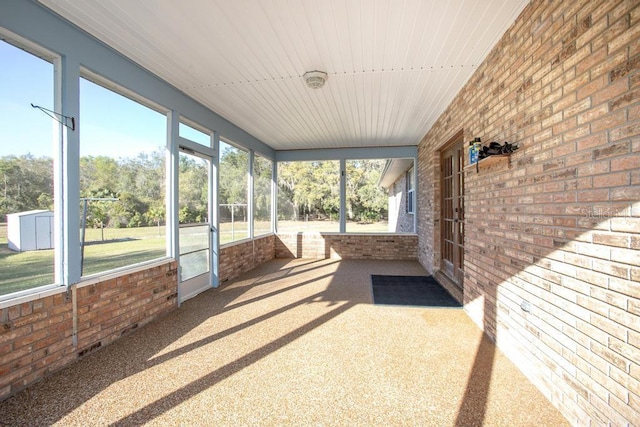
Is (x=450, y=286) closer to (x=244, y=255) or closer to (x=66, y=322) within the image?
(x=244, y=255)

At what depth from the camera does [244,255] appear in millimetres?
5703

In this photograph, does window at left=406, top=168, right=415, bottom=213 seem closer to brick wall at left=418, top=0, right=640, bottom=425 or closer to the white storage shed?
brick wall at left=418, top=0, right=640, bottom=425

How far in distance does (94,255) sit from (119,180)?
83cm

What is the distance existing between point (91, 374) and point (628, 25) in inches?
158

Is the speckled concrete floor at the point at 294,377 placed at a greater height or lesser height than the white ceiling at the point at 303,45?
lesser

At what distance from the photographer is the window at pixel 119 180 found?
265 cm

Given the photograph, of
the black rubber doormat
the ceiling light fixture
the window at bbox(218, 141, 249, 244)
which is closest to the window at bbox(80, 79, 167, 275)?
the window at bbox(218, 141, 249, 244)

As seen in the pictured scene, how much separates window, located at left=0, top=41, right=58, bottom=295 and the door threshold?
4345 mm

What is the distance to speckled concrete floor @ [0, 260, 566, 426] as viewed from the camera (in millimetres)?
1806

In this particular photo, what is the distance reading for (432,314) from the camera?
11.4ft

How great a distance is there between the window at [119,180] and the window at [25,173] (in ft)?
0.83

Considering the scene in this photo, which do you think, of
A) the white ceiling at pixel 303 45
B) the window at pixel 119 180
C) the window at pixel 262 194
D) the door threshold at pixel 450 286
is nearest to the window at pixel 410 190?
the door threshold at pixel 450 286

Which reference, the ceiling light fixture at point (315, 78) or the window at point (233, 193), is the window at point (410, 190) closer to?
the window at point (233, 193)

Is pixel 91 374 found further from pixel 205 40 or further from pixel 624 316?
pixel 624 316
